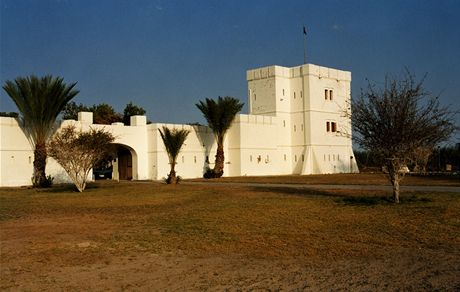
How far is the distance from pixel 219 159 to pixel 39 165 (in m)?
15.5

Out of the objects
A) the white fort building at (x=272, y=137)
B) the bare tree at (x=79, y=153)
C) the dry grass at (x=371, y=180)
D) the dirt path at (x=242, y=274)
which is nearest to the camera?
the dirt path at (x=242, y=274)

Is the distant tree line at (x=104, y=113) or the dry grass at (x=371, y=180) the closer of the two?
the dry grass at (x=371, y=180)

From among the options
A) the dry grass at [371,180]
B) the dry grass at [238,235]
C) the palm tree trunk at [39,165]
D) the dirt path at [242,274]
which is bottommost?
the dirt path at [242,274]

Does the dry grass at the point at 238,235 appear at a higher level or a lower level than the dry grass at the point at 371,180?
lower

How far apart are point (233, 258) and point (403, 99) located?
409 inches

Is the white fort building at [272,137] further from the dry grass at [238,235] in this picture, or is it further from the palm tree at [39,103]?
the dry grass at [238,235]

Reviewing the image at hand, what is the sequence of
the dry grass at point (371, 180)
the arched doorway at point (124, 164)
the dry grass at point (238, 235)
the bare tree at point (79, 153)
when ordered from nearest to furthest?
the dry grass at point (238, 235)
the bare tree at point (79, 153)
the dry grass at point (371, 180)
the arched doorway at point (124, 164)

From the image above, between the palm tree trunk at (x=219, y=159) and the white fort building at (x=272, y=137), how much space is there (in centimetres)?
174

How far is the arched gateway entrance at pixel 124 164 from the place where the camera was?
137ft

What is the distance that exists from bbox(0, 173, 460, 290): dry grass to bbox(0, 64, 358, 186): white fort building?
73.9 feet

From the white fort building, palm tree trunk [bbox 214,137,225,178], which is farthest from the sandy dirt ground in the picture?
palm tree trunk [bbox 214,137,225,178]

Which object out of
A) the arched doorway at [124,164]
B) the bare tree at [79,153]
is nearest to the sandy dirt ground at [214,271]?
the bare tree at [79,153]

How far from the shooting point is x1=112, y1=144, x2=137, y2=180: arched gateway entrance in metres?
41.9

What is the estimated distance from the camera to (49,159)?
35.4 metres
